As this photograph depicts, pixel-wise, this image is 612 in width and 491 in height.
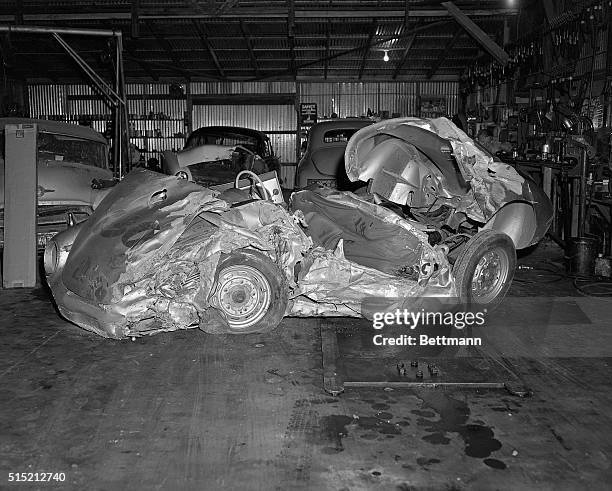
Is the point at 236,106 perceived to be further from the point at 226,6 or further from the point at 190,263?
the point at 190,263

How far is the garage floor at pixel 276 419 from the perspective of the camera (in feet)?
10.8

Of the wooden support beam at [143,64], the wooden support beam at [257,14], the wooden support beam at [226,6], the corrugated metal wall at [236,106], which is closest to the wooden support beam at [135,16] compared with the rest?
the wooden support beam at [257,14]

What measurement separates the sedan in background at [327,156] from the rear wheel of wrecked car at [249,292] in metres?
5.76

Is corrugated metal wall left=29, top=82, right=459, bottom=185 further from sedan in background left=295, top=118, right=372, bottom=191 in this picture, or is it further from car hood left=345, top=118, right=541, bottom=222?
car hood left=345, top=118, right=541, bottom=222

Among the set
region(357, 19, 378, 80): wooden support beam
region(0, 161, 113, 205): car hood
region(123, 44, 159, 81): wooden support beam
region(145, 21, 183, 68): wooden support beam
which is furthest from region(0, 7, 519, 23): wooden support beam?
region(0, 161, 113, 205): car hood

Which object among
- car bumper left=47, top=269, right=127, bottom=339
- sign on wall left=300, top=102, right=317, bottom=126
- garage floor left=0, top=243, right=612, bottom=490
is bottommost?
garage floor left=0, top=243, right=612, bottom=490

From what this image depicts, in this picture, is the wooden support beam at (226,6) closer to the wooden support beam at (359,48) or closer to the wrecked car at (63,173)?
the wooden support beam at (359,48)

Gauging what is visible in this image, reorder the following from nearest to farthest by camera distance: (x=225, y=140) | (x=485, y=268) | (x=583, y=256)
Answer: (x=485, y=268), (x=583, y=256), (x=225, y=140)

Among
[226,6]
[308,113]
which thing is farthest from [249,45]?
[308,113]

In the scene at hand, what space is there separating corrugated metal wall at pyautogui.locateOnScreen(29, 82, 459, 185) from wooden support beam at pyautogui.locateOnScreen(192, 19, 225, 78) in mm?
1630

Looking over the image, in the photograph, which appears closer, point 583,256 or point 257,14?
point 583,256

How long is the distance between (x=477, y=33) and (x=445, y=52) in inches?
109

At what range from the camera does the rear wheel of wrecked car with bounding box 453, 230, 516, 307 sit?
5883mm

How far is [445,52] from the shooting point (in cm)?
1966
